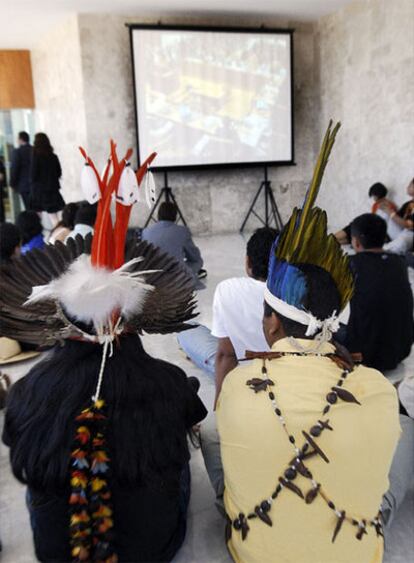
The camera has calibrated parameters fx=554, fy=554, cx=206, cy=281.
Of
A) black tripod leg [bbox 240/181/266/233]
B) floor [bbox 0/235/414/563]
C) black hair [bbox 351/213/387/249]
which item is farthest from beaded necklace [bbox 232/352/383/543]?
black tripod leg [bbox 240/181/266/233]

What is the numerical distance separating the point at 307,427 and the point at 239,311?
1.01m

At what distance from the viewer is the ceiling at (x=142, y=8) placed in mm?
6195

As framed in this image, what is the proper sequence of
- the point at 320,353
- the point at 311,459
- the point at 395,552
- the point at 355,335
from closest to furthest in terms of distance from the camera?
1. the point at 311,459
2. the point at 320,353
3. the point at 395,552
4. the point at 355,335

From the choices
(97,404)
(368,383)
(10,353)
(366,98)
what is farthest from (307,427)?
(366,98)

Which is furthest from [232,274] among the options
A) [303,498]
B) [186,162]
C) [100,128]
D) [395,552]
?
[303,498]

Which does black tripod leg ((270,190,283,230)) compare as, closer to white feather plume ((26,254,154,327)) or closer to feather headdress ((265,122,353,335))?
feather headdress ((265,122,353,335))

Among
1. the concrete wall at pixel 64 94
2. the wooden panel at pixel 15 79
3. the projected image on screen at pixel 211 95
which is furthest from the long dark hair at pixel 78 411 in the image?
the wooden panel at pixel 15 79

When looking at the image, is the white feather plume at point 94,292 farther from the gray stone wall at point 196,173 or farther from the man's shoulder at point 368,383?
the gray stone wall at point 196,173

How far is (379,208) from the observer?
6051 mm

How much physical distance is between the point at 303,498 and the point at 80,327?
63 cm

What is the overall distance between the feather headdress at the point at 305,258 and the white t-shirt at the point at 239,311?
0.80 meters

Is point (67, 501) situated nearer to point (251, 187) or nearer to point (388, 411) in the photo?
point (388, 411)

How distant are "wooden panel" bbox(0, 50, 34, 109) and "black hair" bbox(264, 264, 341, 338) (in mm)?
8450

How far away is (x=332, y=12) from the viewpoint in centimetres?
708
